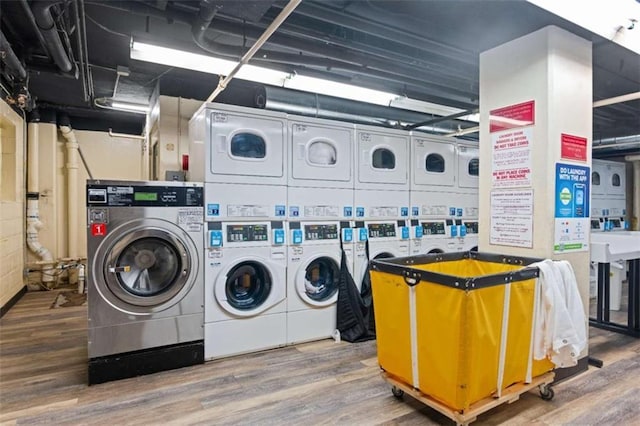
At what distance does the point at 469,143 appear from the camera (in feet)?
14.7

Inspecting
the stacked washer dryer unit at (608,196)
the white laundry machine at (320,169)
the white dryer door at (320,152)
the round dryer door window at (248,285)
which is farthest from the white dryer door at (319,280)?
the stacked washer dryer unit at (608,196)

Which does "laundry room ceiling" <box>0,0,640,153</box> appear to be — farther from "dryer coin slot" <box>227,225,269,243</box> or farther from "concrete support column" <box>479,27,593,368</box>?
"dryer coin slot" <box>227,225,269,243</box>

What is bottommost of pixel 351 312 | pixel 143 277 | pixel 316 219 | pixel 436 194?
pixel 351 312

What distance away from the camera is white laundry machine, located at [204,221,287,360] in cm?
298

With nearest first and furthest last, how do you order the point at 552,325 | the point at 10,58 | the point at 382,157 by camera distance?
the point at 552,325, the point at 10,58, the point at 382,157

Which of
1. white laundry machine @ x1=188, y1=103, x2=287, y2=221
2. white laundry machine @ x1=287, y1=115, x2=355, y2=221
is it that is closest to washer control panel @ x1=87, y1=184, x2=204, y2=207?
white laundry machine @ x1=188, y1=103, x2=287, y2=221

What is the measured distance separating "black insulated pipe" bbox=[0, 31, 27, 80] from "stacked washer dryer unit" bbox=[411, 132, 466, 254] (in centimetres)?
373

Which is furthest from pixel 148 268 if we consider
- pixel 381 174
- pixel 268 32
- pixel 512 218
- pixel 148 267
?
pixel 512 218

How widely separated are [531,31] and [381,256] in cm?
234

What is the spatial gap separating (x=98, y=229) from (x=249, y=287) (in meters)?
1.35

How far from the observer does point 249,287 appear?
11.0 feet

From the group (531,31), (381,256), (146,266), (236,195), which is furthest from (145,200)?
(531,31)

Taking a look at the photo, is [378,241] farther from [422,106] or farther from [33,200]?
[33,200]

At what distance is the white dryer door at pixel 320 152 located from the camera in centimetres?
337
